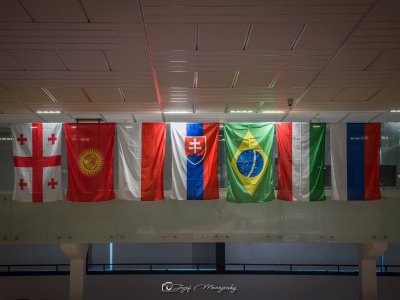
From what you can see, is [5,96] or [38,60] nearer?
[38,60]

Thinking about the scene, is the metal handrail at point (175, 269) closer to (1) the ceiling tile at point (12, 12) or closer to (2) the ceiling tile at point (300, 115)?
(2) the ceiling tile at point (300, 115)

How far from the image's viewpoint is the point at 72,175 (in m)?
8.27

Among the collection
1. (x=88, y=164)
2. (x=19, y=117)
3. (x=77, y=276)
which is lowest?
(x=77, y=276)

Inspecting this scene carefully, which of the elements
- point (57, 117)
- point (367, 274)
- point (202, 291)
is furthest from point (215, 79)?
point (202, 291)

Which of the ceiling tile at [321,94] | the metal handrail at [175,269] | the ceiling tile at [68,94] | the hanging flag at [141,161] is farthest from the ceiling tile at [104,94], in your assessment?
the metal handrail at [175,269]

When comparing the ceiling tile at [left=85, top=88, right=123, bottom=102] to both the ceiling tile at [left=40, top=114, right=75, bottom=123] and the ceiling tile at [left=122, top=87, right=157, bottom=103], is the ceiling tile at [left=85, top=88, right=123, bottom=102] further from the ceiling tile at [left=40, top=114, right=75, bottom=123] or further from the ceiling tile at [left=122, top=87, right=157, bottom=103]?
the ceiling tile at [left=40, top=114, right=75, bottom=123]

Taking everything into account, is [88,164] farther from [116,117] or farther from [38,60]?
[38,60]

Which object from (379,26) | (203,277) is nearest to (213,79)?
(379,26)

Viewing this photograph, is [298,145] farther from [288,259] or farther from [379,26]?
[288,259]

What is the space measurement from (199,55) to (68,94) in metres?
3.36

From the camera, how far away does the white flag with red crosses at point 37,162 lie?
27.1 ft

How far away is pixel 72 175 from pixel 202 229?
11.6 ft

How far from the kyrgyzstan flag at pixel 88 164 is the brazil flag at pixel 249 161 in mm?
2876

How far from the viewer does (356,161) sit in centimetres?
825
